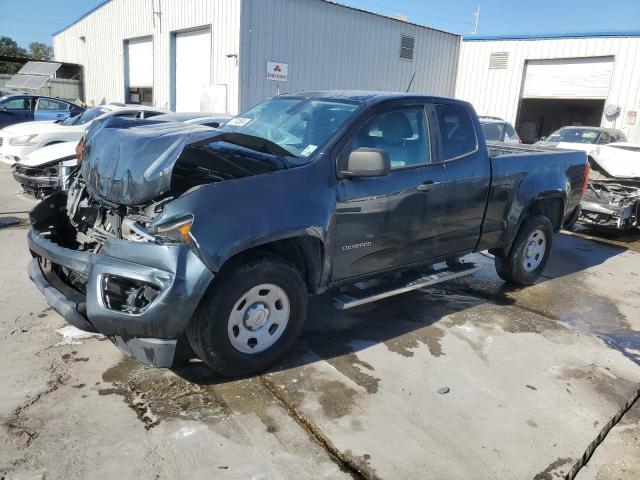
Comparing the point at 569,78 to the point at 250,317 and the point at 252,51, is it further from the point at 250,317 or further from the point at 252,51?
the point at 250,317

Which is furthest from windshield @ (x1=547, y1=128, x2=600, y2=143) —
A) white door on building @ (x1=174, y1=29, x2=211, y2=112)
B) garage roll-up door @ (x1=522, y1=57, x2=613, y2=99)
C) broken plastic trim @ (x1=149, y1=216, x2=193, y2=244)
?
broken plastic trim @ (x1=149, y1=216, x2=193, y2=244)

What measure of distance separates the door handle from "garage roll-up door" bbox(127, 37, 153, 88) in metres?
21.2

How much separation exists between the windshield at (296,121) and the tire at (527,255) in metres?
2.63

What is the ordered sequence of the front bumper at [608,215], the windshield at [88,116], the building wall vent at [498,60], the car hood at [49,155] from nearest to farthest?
the car hood at [49,155], the front bumper at [608,215], the windshield at [88,116], the building wall vent at [498,60]

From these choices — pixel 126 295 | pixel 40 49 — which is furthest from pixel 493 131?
pixel 40 49

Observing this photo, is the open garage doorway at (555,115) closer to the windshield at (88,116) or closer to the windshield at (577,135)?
the windshield at (577,135)

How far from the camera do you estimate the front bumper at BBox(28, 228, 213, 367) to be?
2.93 meters

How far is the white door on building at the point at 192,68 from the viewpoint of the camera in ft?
62.5

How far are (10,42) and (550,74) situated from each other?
207ft

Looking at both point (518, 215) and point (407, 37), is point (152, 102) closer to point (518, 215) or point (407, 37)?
point (407, 37)

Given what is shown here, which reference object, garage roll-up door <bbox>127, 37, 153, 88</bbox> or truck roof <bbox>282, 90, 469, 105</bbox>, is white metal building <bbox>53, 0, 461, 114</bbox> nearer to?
garage roll-up door <bbox>127, 37, 153, 88</bbox>

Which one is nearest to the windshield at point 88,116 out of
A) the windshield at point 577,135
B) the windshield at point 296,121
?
the windshield at point 296,121

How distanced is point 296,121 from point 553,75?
2085 cm

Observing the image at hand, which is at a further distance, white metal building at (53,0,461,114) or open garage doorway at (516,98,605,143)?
open garage doorway at (516,98,605,143)
